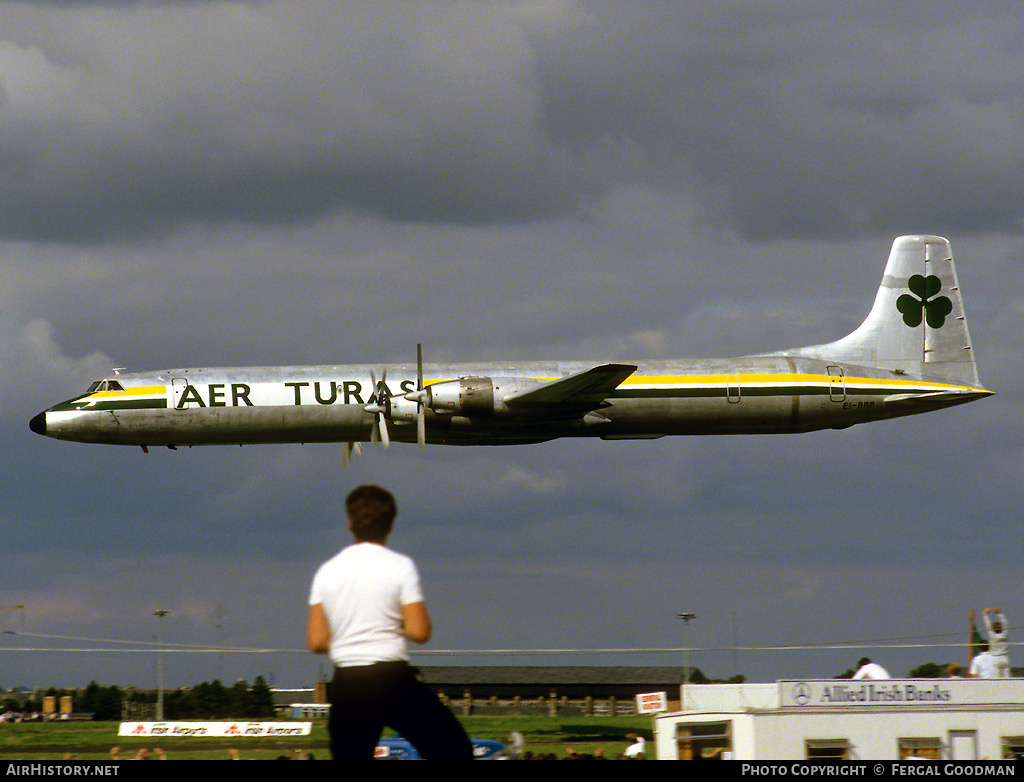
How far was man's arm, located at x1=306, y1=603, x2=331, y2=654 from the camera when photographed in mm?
8242

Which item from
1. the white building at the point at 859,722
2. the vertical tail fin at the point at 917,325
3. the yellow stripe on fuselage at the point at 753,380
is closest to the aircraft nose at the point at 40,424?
the yellow stripe on fuselage at the point at 753,380

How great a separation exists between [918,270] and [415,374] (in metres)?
22.7

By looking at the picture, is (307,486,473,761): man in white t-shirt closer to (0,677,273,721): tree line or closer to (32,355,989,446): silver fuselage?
(0,677,273,721): tree line

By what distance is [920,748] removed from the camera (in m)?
20.0

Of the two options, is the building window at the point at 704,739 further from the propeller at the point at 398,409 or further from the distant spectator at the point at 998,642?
the propeller at the point at 398,409

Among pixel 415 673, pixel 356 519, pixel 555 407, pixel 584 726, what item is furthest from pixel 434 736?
pixel 555 407

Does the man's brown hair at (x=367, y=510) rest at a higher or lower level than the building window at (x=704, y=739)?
higher

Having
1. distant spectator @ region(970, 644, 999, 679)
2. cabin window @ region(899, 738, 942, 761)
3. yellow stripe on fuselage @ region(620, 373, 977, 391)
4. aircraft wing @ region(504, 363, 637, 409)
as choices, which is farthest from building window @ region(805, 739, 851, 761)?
yellow stripe on fuselage @ region(620, 373, 977, 391)

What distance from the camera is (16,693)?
2909cm

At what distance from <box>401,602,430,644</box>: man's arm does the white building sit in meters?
12.4

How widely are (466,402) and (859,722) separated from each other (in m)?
21.8

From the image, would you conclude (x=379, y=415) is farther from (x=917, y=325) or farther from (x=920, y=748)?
(x=920, y=748)

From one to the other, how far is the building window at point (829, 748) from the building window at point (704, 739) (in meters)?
1.37

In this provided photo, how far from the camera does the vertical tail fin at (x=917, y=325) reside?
46750 mm
